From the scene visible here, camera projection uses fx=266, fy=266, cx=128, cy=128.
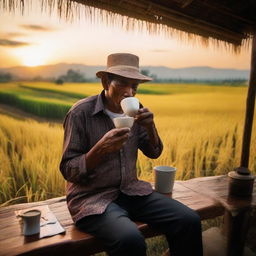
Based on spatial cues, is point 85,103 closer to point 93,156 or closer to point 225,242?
point 93,156

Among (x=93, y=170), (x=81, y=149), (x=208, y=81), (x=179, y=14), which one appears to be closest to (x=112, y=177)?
(x=93, y=170)

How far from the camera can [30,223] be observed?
161 cm

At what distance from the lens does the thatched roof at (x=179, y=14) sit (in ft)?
7.02

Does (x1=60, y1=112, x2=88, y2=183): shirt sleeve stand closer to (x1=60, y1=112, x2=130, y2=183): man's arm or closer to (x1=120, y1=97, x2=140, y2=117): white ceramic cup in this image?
(x1=60, y1=112, x2=130, y2=183): man's arm

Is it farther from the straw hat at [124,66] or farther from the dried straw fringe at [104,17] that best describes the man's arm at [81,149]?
the dried straw fringe at [104,17]

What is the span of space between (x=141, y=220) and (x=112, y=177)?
1.21 ft

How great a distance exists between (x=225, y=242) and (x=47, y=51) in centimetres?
253

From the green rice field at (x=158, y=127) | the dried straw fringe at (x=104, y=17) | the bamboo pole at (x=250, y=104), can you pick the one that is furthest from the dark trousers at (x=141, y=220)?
the dried straw fringe at (x=104, y=17)

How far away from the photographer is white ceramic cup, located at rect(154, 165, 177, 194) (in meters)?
2.31

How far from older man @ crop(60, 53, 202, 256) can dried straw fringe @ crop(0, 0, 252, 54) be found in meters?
0.56

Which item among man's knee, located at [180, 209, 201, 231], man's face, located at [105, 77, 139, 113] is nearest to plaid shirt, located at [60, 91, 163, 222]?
man's face, located at [105, 77, 139, 113]

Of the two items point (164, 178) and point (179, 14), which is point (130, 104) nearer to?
point (164, 178)

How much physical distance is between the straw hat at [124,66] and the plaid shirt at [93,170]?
0.25 m

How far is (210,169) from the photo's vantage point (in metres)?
3.70
